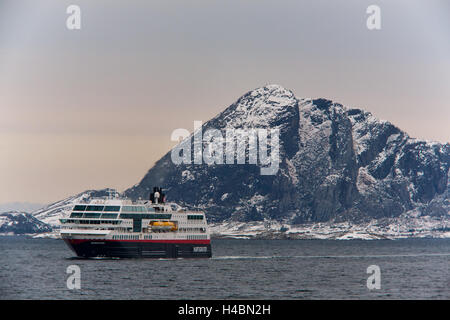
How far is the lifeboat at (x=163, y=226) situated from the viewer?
181375 millimetres

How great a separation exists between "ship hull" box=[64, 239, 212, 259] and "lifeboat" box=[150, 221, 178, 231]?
2.85 meters

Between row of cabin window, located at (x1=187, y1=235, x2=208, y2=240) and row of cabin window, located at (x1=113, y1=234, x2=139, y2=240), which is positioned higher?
row of cabin window, located at (x1=113, y1=234, x2=139, y2=240)

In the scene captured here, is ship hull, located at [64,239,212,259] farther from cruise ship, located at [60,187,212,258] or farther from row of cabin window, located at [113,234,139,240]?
row of cabin window, located at [113,234,139,240]

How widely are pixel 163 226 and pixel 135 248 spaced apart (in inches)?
342

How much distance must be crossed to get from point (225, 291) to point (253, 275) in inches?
1211

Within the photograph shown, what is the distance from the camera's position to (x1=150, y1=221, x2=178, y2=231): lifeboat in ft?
595

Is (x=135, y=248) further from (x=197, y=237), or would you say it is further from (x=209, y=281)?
(x=209, y=281)

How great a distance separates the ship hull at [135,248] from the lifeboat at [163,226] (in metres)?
2.85

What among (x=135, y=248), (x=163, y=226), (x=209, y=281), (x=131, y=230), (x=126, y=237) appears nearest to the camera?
(x=209, y=281)

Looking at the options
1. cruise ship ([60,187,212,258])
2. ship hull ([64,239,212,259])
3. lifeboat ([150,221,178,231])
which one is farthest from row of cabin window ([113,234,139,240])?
lifeboat ([150,221,178,231])

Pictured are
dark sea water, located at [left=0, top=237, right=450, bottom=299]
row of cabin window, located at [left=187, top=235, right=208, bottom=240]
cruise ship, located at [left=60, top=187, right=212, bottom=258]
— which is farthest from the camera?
row of cabin window, located at [left=187, top=235, right=208, bottom=240]

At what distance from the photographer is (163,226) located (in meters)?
182

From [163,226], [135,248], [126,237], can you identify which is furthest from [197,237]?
[126,237]
